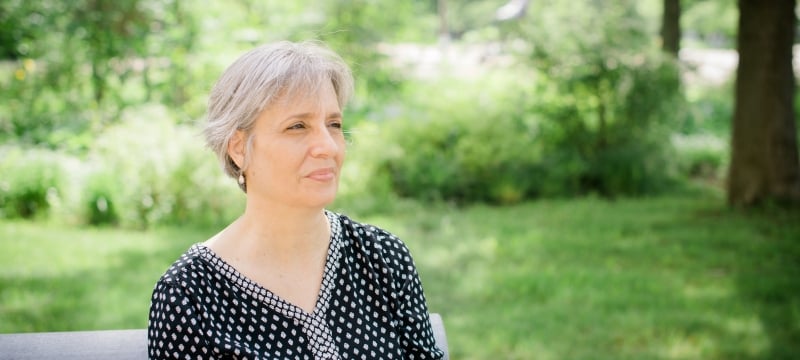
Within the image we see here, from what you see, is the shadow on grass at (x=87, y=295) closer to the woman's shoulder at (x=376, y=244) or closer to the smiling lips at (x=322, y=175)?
the woman's shoulder at (x=376, y=244)

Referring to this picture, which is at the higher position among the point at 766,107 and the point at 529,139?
the point at 766,107

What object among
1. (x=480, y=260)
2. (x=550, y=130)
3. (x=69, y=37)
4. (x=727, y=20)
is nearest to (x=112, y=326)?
(x=480, y=260)

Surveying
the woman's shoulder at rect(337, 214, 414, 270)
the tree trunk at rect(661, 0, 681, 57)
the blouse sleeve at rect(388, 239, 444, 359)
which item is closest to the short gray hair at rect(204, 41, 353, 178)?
the woman's shoulder at rect(337, 214, 414, 270)

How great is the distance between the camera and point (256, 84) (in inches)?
74.8

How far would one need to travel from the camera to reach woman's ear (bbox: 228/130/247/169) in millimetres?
1977

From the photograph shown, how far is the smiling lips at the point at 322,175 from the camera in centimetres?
197

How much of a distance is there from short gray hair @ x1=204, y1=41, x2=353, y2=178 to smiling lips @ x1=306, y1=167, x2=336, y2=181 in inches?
6.8

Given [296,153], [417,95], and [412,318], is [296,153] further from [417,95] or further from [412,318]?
[417,95]

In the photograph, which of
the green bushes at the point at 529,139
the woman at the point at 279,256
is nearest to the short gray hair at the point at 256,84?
the woman at the point at 279,256

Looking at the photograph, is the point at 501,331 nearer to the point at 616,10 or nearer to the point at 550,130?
the point at 550,130

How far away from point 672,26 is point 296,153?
11.0m

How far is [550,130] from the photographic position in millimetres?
9062

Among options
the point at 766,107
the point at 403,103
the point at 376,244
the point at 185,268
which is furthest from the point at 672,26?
the point at 185,268

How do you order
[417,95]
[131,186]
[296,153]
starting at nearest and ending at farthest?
[296,153] → [131,186] → [417,95]
